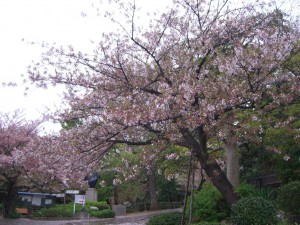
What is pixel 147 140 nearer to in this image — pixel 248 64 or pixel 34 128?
pixel 248 64

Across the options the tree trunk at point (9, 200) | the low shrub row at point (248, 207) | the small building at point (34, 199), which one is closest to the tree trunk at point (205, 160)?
the low shrub row at point (248, 207)

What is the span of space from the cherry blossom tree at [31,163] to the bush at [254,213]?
13.9 feet

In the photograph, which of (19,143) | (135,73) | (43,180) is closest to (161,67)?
(135,73)

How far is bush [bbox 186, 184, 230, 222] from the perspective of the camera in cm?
1211

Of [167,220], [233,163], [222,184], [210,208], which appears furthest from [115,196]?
[222,184]

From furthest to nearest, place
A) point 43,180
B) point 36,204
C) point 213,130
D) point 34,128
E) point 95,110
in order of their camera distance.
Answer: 1. point 36,204
2. point 34,128
3. point 43,180
4. point 95,110
5. point 213,130

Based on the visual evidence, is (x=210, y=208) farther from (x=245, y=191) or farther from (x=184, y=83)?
(x=184, y=83)

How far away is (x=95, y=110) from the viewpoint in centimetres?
934

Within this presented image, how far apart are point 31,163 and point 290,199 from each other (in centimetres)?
940

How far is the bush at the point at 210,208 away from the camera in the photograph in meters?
12.1

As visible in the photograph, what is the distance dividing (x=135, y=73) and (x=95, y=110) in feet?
4.69

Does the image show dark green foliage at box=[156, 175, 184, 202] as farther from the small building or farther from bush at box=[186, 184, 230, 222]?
bush at box=[186, 184, 230, 222]

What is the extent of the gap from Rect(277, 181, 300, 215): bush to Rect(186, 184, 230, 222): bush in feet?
7.89

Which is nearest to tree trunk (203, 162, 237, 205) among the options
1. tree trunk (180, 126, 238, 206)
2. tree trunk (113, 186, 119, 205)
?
tree trunk (180, 126, 238, 206)
